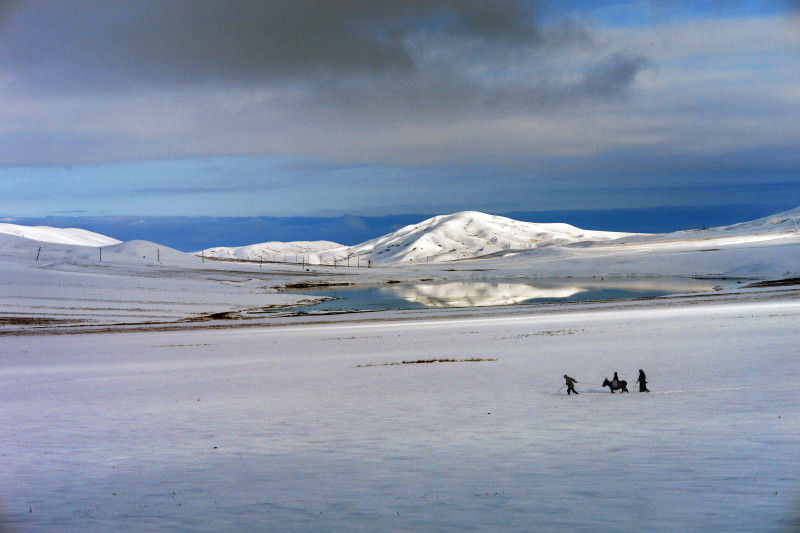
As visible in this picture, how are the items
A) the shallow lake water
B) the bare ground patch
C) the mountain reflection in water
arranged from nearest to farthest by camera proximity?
the bare ground patch < the shallow lake water < the mountain reflection in water

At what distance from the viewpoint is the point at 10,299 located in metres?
57.4

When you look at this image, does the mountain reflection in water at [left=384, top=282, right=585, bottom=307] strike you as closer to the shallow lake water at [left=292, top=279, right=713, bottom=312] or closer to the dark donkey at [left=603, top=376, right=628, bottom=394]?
the shallow lake water at [left=292, top=279, right=713, bottom=312]

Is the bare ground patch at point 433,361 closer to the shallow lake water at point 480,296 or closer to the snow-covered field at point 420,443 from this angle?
the snow-covered field at point 420,443

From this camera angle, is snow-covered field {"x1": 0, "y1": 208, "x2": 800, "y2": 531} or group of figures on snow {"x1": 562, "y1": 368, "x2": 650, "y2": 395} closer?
snow-covered field {"x1": 0, "y1": 208, "x2": 800, "y2": 531}

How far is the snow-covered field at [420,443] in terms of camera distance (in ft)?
26.4

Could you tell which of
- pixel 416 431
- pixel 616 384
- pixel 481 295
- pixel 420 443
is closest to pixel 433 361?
pixel 616 384

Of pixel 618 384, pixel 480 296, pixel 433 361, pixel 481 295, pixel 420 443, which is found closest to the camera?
pixel 420 443

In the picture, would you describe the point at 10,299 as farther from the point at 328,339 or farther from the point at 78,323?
the point at 328,339

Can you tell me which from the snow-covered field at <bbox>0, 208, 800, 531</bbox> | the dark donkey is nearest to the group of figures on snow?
the dark donkey

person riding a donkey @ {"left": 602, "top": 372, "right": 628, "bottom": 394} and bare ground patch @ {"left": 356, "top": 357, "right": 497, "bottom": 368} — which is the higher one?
person riding a donkey @ {"left": 602, "top": 372, "right": 628, "bottom": 394}

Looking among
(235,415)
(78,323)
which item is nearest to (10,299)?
(78,323)

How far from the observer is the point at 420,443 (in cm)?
1134

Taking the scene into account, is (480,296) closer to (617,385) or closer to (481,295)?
(481,295)

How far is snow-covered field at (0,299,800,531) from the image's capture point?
8039 millimetres
